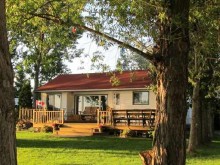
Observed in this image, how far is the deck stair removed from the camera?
25000mm

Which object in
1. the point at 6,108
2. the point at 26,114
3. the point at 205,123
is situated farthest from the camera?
the point at 26,114

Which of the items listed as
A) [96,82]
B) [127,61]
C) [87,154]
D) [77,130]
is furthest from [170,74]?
[96,82]

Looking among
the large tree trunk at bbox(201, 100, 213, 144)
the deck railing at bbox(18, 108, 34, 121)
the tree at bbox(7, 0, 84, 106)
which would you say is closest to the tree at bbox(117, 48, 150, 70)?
the tree at bbox(7, 0, 84, 106)

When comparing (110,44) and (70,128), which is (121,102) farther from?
(110,44)

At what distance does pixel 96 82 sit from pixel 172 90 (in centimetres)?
2500

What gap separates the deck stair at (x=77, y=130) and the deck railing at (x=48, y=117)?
102cm

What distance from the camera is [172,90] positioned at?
25.0 ft

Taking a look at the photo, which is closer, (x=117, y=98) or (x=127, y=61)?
(x=127, y=61)

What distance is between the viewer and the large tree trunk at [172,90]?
7566 millimetres

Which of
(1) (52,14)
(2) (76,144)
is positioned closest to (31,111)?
(2) (76,144)

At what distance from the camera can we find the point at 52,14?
903 cm

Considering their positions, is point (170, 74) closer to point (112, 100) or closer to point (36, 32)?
point (36, 32)

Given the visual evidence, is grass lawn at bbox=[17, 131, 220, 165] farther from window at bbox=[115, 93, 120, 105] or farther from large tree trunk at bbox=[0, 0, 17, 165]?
window at bbox=[115, 93, 120, 105]

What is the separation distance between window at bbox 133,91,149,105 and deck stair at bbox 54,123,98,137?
17.4 ft
